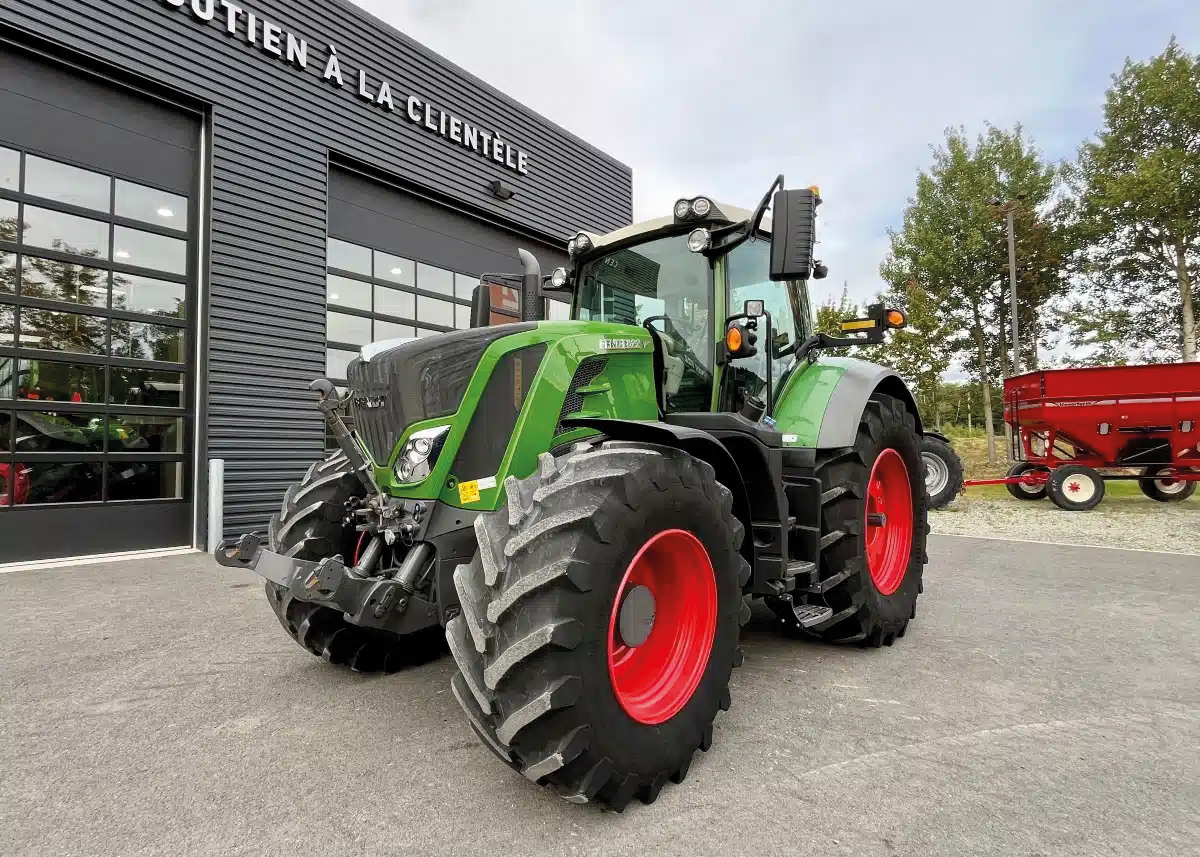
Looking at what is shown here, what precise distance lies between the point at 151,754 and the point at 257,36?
24.1ft

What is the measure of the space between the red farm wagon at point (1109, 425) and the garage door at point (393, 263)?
7.55 meters

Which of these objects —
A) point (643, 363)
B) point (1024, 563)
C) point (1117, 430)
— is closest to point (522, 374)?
point (643, 363)

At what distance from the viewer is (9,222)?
5797mm

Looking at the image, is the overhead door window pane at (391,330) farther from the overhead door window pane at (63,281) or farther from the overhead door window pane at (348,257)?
the overhead door window pane at (63,281)

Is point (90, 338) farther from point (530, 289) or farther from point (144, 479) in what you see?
point (530, 289)

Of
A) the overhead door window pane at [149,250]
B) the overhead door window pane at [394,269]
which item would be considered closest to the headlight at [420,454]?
the overhead door window pane at [149,250]

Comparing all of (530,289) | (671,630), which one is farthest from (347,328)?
(671,630)

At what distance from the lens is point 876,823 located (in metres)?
1.86

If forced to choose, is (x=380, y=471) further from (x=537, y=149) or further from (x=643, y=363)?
(x=537, y=149)

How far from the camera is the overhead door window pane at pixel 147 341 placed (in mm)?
6352

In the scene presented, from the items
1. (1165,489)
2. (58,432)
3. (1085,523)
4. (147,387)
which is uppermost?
(147,387)

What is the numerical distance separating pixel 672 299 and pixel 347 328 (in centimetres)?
588

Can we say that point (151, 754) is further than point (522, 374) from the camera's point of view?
No

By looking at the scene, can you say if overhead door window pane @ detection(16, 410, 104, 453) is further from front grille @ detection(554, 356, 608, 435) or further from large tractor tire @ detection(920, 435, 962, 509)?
large tractor tire @ detection(920, 435, 962, 509)
